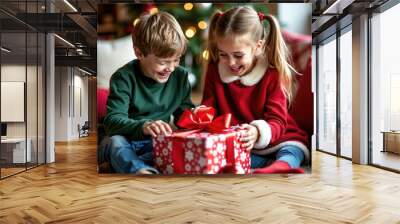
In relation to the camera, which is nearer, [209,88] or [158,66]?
[158,66]

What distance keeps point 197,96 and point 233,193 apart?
1.46m

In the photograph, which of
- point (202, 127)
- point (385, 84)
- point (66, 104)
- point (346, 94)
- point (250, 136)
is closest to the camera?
point (202, 127)

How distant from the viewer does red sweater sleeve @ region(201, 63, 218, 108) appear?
5840 mm

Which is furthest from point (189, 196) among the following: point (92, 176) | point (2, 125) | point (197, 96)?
point (2, 125)

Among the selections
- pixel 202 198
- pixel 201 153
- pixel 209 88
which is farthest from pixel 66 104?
pixel 202 198

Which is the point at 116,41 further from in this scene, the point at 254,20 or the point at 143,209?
the point at 143,209

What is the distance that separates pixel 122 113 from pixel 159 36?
1.13m

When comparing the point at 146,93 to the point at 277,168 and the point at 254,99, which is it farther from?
the point at 277,168

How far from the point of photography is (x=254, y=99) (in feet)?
19.0

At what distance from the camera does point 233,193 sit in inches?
199

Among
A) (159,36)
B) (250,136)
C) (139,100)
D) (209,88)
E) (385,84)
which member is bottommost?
(250,136)

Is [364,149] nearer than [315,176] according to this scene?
No

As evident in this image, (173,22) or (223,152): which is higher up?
(173,22)

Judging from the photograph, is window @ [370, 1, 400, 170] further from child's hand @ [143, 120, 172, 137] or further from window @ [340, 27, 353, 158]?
child's hand @ [143, 120, 172, 137]
